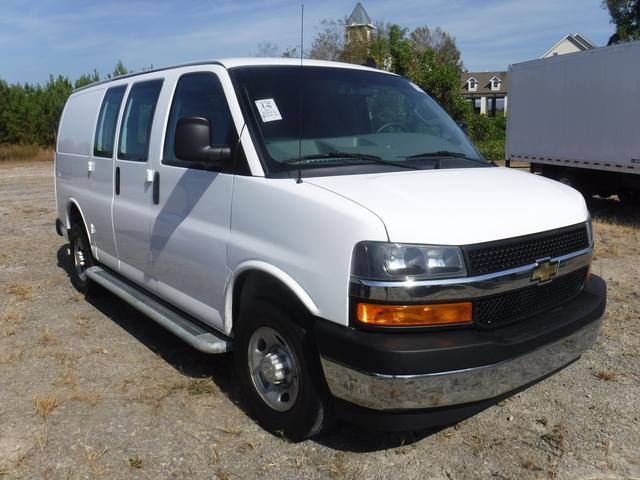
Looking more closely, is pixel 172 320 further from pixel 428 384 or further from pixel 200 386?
pixel 428 384

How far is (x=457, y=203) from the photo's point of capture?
2871 mm

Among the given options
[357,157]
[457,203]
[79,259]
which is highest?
[357,157]

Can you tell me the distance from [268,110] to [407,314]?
1.54 metres

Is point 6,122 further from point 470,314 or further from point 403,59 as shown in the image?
point 470,314

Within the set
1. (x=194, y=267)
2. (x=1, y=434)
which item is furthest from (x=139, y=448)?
(x=194, y=267)

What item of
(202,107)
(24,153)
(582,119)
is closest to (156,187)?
(202,107)

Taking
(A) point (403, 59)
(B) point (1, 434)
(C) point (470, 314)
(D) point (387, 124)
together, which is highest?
(A) point (403, 59)

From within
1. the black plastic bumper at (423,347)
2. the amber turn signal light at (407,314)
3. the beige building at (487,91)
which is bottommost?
the black plastic bumper at (423,347)

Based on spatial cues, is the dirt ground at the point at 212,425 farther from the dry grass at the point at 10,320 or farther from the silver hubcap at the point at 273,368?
the silver hubcap at the point at 273,368

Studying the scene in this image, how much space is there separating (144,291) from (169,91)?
1.57m

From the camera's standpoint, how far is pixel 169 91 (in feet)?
13.8

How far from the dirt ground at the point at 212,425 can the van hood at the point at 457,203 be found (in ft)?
3.94

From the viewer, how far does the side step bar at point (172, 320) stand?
11.8 feet

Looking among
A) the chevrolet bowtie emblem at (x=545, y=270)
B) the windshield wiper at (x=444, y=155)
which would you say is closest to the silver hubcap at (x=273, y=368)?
the chevrolet bowtie emblem at (x=545, y=270)
